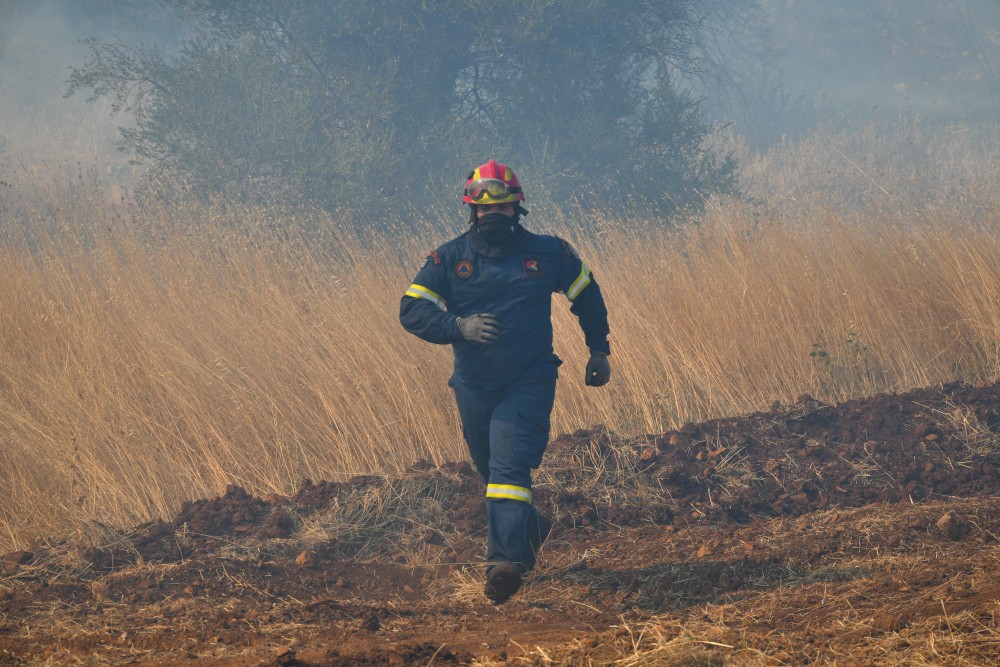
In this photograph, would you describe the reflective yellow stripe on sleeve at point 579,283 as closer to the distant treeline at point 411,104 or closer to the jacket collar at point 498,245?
the jacket collar at point 498,245

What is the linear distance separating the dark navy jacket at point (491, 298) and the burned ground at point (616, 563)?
43.1 inches

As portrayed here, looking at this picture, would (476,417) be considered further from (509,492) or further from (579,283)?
(579,283)

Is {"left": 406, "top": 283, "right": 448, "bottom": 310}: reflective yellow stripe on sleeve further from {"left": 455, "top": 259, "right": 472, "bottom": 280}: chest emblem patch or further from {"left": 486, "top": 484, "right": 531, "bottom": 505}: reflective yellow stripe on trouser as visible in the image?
{"left": 486, "top": 484, "right": 531, "bottom": 505}: reflective yellow stripe on trouser

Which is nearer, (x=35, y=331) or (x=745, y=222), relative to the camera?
(x=35, y=331)

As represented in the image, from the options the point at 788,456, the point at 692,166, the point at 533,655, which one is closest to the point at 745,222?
the point at 788,456

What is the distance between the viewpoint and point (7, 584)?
469cm

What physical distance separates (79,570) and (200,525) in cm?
67

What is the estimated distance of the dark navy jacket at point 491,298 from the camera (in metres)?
4.27

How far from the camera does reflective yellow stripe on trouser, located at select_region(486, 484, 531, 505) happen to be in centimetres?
406

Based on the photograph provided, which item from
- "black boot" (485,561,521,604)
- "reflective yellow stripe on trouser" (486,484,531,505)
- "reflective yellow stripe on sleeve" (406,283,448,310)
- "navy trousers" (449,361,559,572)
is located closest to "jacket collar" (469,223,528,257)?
"reflective yellow stripe on sleeve" (406,283,448,310)

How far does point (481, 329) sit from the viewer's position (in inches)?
159

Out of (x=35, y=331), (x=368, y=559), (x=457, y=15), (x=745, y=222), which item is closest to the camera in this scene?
(x=368, y=559)

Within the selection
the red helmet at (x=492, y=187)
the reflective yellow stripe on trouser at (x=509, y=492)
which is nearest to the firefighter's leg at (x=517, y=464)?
the reflective yellow stripe on trouser at (x=509, y=492)

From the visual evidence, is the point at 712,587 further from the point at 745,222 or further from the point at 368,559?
the point at 745,222
